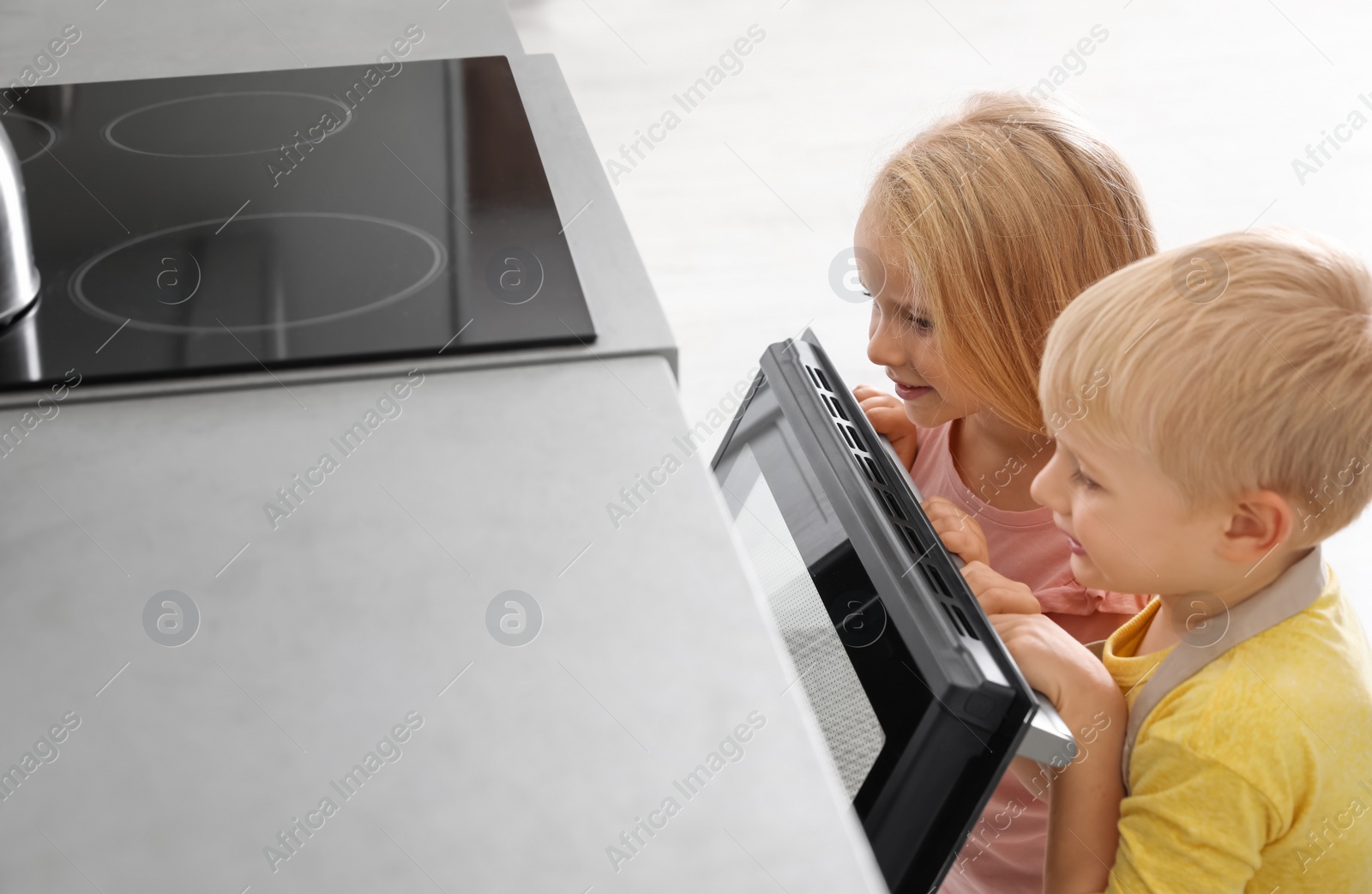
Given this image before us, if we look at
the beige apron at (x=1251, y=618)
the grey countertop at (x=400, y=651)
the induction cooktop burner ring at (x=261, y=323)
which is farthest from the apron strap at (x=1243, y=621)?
the induction cooktop burner ring at (x=261, y=323)

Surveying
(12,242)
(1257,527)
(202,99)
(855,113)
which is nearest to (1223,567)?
(1257,527)

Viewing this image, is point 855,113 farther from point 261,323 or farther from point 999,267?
point 261,323

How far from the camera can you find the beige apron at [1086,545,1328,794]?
0.77 meters

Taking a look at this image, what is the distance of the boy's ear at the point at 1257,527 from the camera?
0.72 metres

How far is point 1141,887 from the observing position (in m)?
0.76

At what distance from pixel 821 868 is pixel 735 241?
104 inches

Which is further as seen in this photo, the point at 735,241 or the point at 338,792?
the point at 735,241

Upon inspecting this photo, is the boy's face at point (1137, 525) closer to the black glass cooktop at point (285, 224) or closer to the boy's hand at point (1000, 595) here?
the boy's hand at point (1000, 595)

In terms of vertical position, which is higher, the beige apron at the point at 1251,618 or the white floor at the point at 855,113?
→ the white floor at the point at 855,113

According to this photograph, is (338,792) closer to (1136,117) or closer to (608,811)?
(608,811)

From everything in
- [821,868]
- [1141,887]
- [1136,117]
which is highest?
[1136,117]

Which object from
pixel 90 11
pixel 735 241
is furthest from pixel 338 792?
pixel 735 241

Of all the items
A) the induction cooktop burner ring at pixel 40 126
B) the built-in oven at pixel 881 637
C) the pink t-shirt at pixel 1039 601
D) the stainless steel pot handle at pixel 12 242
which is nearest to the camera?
the built-in oven at pixel 881 637

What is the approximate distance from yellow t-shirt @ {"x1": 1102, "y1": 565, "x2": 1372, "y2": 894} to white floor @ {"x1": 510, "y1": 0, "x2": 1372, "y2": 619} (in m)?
1.35
